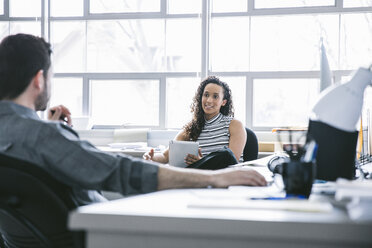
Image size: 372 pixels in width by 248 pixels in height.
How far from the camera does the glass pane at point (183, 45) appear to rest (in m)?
5.92

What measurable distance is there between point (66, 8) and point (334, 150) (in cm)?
573

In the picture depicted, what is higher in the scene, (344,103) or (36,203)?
(344,103)

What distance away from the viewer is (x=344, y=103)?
1029 mm

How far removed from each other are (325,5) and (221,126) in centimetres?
342

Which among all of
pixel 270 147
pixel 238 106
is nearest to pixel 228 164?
pixel 270 147

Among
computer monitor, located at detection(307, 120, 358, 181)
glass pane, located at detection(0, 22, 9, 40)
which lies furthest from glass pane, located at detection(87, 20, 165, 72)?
computer monitor, located at detection(307, 120, 358, 181)

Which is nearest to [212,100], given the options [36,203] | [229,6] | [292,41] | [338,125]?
[338,125]

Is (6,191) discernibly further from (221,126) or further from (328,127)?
(221,126)

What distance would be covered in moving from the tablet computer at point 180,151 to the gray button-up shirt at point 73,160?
880 mm

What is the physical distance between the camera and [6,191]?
0.97 metres

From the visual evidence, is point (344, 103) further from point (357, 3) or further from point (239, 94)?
point (357, 3)

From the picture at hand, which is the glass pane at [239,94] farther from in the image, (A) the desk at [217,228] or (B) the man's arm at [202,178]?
(A) the desk at [217,228]

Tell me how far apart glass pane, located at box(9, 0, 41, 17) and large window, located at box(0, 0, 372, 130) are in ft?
0.05

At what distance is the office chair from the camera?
97cm
